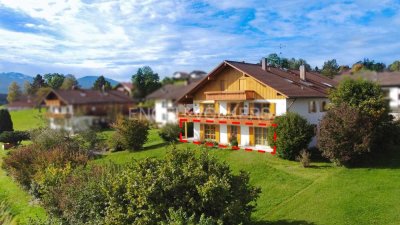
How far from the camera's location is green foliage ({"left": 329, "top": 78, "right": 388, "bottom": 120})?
82.2 ft

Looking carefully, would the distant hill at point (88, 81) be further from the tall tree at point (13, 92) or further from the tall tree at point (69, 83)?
the tall tree at point (13, 92)

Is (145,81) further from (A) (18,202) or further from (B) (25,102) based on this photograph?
(A) (18,202)

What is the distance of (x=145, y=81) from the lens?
15.4ft

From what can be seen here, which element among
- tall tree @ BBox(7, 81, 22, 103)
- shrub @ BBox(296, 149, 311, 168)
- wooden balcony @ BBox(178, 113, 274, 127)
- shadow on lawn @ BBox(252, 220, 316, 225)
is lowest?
shadow on lawn @ BBox(252, 220, 316, 225)

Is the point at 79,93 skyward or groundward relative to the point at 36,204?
skyward

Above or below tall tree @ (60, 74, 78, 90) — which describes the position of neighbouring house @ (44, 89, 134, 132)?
below

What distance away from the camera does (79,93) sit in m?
3.73

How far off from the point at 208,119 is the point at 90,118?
2977 cm

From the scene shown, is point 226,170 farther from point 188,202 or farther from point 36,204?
point 36,204

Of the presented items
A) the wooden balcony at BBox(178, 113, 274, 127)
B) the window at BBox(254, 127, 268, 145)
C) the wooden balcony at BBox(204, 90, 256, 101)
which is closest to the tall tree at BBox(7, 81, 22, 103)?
the wooden balcony at BBox(178, 113, 274, 127)

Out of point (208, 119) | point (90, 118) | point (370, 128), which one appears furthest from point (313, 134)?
point (90, 118)

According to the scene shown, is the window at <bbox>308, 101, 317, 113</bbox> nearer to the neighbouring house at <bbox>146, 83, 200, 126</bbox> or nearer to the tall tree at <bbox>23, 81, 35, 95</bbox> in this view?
the neighbouring house at <bbox>146, 83, 200, 126</bbox>

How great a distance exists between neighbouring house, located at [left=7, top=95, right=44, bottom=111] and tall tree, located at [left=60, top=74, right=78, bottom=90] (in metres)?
0.28

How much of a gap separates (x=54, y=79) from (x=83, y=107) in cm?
53
